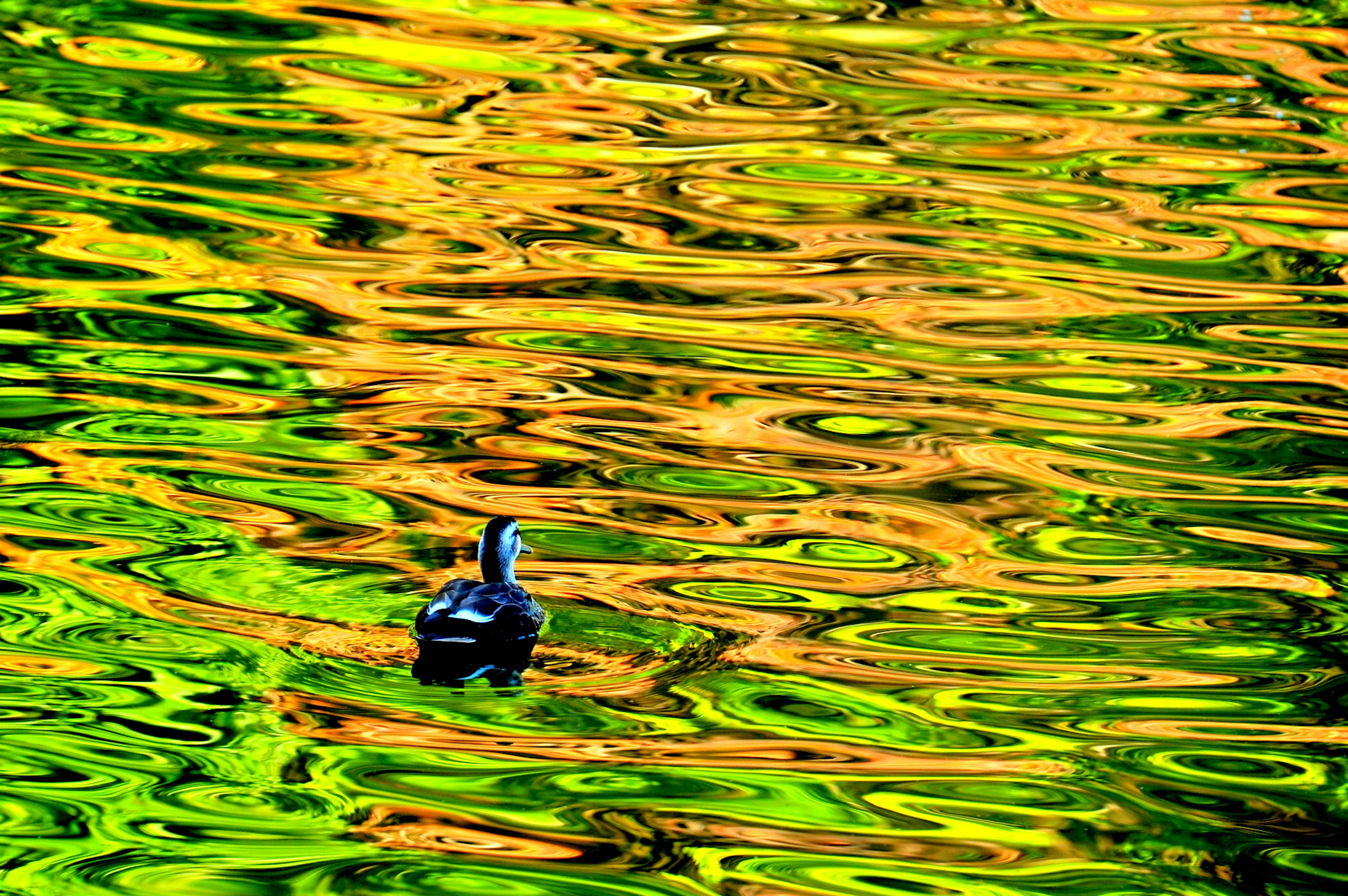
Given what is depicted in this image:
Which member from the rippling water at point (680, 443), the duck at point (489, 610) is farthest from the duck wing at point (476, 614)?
the rippling water at point (680, 443)

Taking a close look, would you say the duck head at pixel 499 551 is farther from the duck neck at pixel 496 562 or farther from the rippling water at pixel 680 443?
the rippling water at pixel 680 443

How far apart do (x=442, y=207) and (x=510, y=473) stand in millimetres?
2919

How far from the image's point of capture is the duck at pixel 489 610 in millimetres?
5266

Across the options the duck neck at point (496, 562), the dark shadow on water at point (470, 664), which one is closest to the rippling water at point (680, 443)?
the dark shadow on water at point (470, 664)

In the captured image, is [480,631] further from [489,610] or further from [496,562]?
[496,562]

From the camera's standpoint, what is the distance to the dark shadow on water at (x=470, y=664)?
5309mm

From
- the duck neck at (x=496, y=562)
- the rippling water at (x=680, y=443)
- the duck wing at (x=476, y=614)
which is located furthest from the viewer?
the duck neck at (x=496, y=562)

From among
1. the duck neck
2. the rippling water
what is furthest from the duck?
the rippling water

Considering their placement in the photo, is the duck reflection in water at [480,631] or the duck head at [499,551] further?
the duck head at [499,551]

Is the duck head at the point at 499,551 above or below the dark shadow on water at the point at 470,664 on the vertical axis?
above

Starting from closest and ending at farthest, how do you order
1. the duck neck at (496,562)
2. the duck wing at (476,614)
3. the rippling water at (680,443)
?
the rippling water at (680,443), the duck wing at (476,614), the duck neck at (496,562)

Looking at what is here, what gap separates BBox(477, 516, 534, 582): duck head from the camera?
552 centimetres

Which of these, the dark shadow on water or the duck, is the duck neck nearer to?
the duck

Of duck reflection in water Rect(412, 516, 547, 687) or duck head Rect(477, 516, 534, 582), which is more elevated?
duck head Rect(477, 516, 534, 582)
